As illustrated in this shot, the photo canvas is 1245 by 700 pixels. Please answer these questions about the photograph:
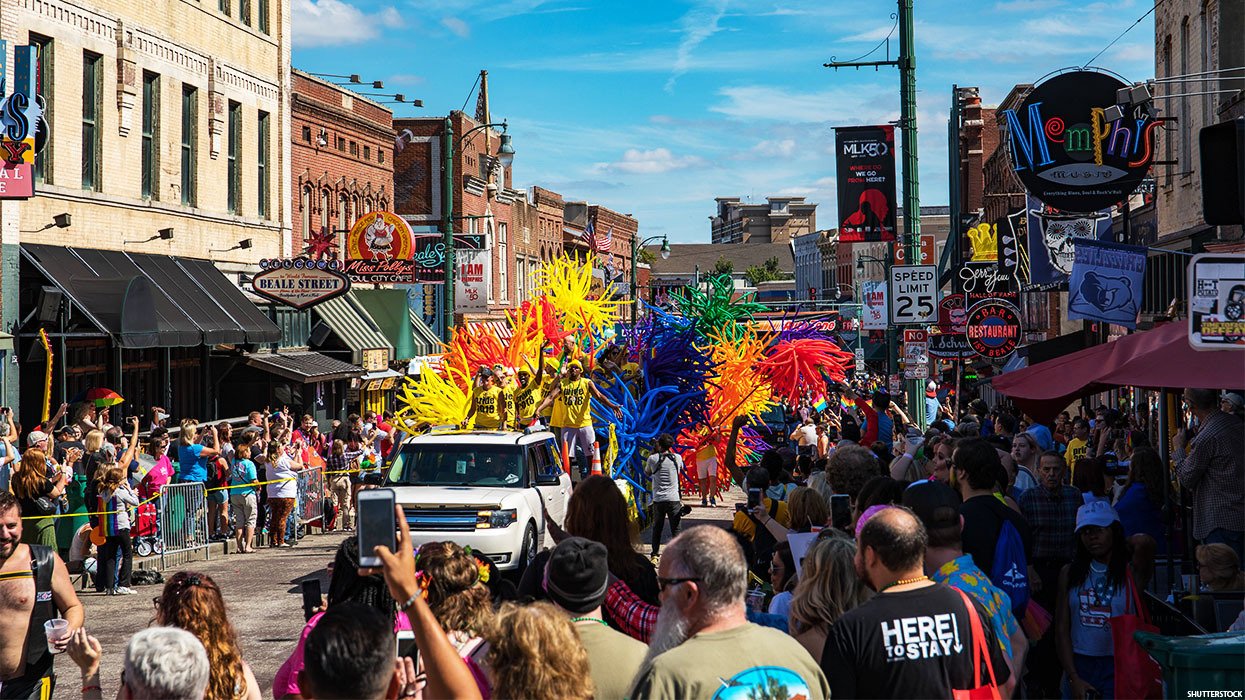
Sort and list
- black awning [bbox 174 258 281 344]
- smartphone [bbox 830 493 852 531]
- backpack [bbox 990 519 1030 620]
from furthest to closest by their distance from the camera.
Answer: black awning [bbox 174 258 281 344]
smartphone [bbox 830 493 852 531]
backpack [bbox 990 519 1030 620]

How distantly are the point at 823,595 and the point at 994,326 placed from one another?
2275 centimetres

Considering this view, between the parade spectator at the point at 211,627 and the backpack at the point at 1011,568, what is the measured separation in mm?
3787

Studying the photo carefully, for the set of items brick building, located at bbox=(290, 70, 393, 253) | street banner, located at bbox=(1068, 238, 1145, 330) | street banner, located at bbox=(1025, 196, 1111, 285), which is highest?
brick building, located at bbox=(290, 70, 393, 253)

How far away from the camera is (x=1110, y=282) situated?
14.1 m

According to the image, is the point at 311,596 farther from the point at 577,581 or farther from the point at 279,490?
the point at 279,490

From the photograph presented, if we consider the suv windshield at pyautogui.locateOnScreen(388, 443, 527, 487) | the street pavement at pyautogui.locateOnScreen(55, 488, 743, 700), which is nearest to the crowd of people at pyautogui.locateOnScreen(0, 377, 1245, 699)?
the street pavement at pyautogui.locateOnScreen(55, 488, 743, 700)

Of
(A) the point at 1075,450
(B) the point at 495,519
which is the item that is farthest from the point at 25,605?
(A) the point at 1075,450

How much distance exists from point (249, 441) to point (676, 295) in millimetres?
7358

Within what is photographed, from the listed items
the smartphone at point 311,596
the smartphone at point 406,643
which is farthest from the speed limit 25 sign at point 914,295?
the smartphone at point 311,596

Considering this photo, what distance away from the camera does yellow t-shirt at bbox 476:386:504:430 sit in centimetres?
1698

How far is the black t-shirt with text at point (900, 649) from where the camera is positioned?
4.91 metres

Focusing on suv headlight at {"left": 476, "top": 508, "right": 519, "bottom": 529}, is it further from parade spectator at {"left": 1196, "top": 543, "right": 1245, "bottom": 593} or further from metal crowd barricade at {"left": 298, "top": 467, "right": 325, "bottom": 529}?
parade spectator at {"left": 1196, "top": 543, "right": 1245, "bottom": 593}

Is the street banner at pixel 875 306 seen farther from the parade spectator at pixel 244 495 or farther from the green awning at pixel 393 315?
the parade spectator at pixel 244 495

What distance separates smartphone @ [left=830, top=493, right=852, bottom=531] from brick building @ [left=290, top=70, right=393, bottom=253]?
30.0 metres
